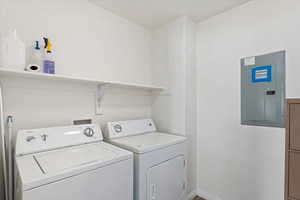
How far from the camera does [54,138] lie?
1.35 meters

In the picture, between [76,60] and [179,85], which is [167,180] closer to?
[179,85]

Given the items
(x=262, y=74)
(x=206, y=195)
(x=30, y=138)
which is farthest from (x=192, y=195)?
(x=30, y=138)

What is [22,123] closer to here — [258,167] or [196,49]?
[196,49]

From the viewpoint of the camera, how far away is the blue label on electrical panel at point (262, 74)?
5.20 ft

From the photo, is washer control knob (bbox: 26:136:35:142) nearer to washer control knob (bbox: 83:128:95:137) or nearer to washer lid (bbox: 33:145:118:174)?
washer lid (bbox: 33:145:118:174)

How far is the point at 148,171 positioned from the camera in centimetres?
137

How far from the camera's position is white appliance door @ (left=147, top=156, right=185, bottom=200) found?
1.41 m

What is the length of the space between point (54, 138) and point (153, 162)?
2.90 feet

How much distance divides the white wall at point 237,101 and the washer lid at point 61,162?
128 centimetres

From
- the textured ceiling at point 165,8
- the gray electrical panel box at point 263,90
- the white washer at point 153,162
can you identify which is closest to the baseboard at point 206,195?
the white washer at point 153,162

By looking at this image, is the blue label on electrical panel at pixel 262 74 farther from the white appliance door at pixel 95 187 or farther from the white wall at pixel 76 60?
the white appliance door at pixel 95 187

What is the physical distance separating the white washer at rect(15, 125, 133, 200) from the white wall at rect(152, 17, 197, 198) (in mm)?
1019

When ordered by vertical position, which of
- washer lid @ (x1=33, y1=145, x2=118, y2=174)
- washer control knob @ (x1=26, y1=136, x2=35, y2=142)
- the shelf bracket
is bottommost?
washer lid @ (x1=33, y1=145, x2=118, y2=174)

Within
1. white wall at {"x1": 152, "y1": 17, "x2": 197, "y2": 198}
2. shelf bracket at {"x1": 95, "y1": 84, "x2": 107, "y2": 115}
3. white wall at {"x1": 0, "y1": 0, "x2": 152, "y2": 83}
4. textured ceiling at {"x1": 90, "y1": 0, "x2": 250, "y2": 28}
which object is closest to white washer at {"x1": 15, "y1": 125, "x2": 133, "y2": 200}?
shelf bracket at {"x1": 95, "y1": 84, "x2": 107, "y2": 115}
